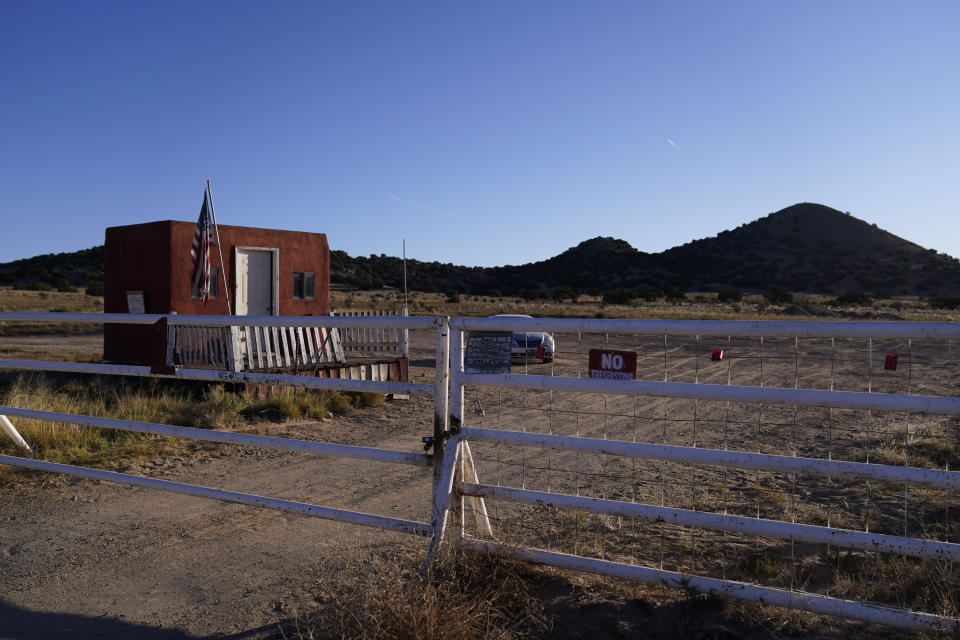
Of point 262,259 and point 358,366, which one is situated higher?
point 262,259

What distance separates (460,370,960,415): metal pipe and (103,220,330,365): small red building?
40.2 ft

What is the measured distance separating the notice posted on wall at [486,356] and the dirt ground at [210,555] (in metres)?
1.05

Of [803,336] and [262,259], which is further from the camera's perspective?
[262,259]

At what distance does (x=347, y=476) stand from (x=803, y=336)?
4761 mm

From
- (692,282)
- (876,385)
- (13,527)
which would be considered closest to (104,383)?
(13,527)

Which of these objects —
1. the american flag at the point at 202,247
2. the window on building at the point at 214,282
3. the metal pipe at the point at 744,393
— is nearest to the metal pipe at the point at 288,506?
the metal pipe at the point at 744,393

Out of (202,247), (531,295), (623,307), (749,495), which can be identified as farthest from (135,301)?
(531,295)

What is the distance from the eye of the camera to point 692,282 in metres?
79.9

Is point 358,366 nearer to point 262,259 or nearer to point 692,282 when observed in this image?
point 262,259

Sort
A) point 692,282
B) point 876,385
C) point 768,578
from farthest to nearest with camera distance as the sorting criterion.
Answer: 1. point 692,282
2. point 876,385
3. point 768,578

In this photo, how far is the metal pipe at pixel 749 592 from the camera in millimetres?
2928

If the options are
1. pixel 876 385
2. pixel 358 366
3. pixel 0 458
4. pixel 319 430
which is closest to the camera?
pixel 0 458

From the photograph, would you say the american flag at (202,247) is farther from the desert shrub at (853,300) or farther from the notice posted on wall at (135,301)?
the desert shrub at (853,300)

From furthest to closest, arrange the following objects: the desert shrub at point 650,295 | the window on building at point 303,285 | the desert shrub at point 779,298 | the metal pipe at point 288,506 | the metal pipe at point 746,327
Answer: the desert shrub at point 650,295 < the desert shrub at point 779,298 < the window on building at point 303,285 < the metal pipe at point 288,506 < the metal pipe at point 746,327
